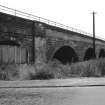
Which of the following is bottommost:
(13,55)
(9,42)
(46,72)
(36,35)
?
(46,72)

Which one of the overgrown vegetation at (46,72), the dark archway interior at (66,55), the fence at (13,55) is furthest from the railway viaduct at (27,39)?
the dark archway interior at (66,55)

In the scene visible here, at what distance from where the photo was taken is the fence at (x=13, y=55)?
2008cm

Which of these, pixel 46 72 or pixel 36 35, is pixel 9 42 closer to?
pixel 36 35

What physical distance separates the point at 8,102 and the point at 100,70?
11.9 meters

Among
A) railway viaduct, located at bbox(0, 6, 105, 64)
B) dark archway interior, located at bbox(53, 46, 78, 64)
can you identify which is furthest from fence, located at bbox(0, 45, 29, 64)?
dark archway interior, located at bbox(53, 46, 78, 64)

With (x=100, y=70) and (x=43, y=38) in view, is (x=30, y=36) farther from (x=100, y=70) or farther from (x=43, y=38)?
(x=100, y=70)

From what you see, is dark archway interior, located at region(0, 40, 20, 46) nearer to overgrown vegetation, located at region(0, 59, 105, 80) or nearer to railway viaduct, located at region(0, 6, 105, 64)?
railway viaduct, located at region(0, 6, 105, 64)

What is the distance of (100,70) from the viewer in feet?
61.7

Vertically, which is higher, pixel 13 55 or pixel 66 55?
pixel 66 55

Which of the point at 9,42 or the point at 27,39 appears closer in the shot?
the point at 9,42

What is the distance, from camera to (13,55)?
20.8m

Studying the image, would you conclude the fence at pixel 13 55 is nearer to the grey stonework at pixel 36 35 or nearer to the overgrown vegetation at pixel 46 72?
the grey stonework at pixel 36 35

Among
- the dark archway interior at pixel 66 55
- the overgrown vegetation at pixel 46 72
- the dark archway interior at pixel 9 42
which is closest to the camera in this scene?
the overgrown vegetation at pixel 46 72

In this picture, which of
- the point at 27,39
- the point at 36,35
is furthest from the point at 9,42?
the point at 36,35
